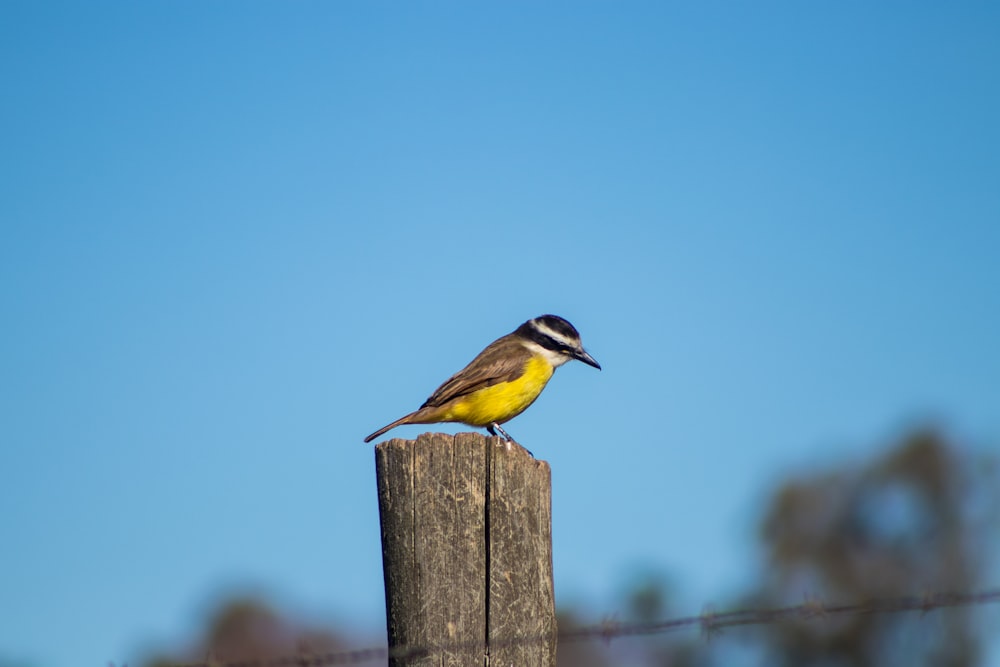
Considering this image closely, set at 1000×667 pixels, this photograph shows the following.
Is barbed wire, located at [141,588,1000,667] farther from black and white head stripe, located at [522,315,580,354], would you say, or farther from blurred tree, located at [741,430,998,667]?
blurred tree, located at [741,430,998,667]

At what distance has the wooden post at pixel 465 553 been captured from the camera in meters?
5.43

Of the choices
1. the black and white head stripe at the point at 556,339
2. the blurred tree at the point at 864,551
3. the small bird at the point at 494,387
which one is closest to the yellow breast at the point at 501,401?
the small bird at the point at 494,387

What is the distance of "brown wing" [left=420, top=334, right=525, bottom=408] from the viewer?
33.9 ft

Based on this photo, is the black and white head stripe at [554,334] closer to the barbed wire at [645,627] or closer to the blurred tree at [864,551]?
the barbed wire at [645,627]

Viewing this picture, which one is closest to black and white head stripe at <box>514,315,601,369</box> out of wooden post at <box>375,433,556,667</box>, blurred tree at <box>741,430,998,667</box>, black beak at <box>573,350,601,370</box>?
black beak at <box>573,350,601,370</box>

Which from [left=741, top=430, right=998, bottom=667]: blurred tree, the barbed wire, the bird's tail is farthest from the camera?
[left=741, top=430, right=998, bottom=667]: blurred tree

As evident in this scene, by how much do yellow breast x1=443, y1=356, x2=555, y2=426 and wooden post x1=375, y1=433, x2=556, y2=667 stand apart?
464 cm

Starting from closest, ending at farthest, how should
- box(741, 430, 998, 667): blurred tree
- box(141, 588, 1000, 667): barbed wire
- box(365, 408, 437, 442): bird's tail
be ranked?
1. box(141, 588, 1000, 667): barbed wire
2. box(365, 408, 437, 442): bird's tail
3. box(741, 430, 998, 667): blurred tree

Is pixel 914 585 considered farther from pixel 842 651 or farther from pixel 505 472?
pixel 505 472

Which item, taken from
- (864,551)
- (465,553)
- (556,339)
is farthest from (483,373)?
(864,551)

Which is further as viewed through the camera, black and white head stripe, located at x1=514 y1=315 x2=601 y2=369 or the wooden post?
black and white head stripe, located at x1=514 y1=315 x2=601 y2=369

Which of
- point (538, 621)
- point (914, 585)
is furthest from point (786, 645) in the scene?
point (538, 621)

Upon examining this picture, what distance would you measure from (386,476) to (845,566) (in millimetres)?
32311

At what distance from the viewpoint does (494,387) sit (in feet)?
34.3
